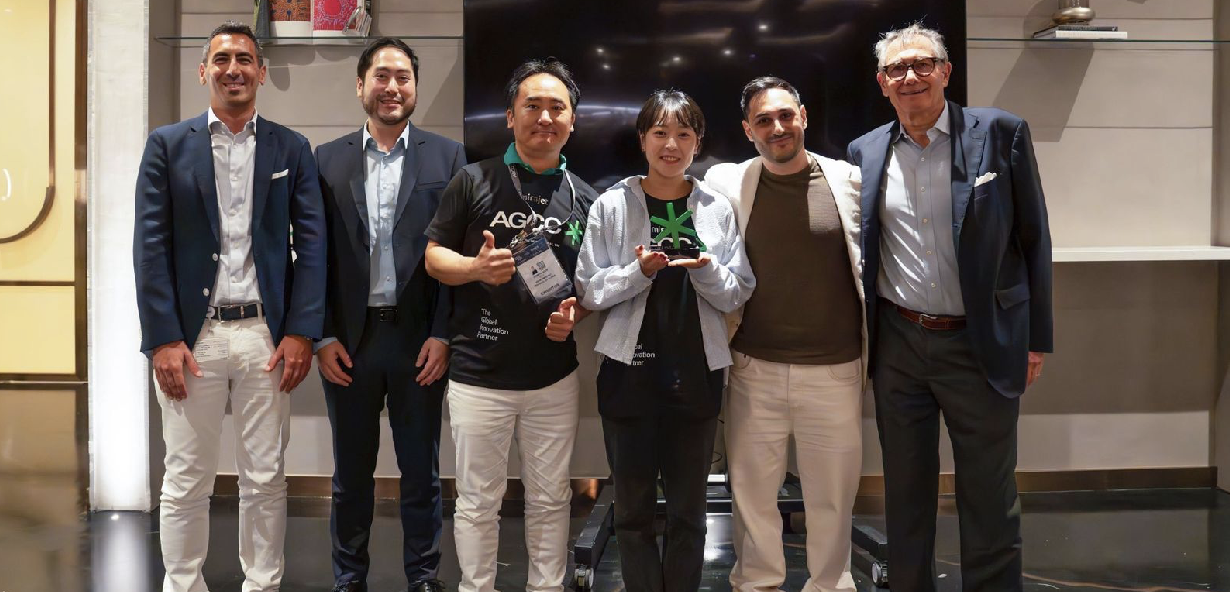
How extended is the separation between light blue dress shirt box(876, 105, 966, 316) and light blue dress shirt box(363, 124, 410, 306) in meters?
1.44

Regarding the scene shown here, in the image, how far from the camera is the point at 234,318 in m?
2.67

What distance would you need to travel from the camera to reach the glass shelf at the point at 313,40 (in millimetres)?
3752

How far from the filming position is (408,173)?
285 centimetres

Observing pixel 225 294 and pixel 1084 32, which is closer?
pixel 225 294

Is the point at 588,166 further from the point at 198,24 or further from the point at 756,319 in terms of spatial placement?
the point at 198,24

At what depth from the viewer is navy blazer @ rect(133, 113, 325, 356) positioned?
2613 millimetres

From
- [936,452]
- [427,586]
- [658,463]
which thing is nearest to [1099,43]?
[936,452]

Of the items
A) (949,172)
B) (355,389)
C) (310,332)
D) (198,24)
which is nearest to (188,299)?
(310,332)

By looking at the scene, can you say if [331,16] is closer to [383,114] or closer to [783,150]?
[383,114]

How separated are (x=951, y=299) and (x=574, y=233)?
1.04 meters

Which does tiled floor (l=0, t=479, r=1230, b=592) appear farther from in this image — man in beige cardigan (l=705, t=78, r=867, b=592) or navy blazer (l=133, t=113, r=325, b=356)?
navy blazer (l=133, t=113, r=325, b=356)

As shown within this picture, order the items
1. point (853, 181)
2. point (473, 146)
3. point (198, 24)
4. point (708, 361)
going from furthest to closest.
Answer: point (198, 24) → point (473, 146) → point (853, 181) → point (708, 361)

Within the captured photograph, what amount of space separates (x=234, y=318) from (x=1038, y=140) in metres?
3.30

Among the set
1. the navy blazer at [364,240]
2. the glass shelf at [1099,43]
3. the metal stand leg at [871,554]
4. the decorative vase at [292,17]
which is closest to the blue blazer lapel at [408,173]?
the navy blazer at [364,240]
